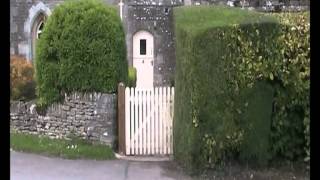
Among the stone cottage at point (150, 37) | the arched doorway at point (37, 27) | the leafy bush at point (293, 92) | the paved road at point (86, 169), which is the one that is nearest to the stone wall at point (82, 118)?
the paved road at point (86, 169)

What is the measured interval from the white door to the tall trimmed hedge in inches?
422

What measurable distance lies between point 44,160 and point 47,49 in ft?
7.43

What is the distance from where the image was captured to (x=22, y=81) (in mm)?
13219

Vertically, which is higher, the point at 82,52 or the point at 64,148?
the point at 82,52

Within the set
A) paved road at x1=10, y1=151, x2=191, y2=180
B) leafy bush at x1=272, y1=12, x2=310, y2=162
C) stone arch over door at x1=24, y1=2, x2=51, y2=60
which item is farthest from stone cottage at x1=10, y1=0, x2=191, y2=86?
leafy bush at x1=272, y1=12, x2=310, y2=162

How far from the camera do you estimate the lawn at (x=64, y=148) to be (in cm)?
964

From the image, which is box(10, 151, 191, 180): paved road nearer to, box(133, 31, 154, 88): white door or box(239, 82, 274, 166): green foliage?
box(239, 82, 274, 166): green foliage

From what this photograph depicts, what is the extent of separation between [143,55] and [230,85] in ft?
37.8

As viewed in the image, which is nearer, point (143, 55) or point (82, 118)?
point (82, 118)

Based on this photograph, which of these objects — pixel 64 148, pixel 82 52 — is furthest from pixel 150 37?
pixel 64 148

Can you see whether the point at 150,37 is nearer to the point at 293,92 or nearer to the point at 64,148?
the point at 64,148

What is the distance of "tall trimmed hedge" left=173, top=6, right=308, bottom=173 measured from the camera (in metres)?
7.96

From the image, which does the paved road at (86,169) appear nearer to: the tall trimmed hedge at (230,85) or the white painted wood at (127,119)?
the white painted wood at (127,119)

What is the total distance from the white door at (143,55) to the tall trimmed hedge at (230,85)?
1072cm
